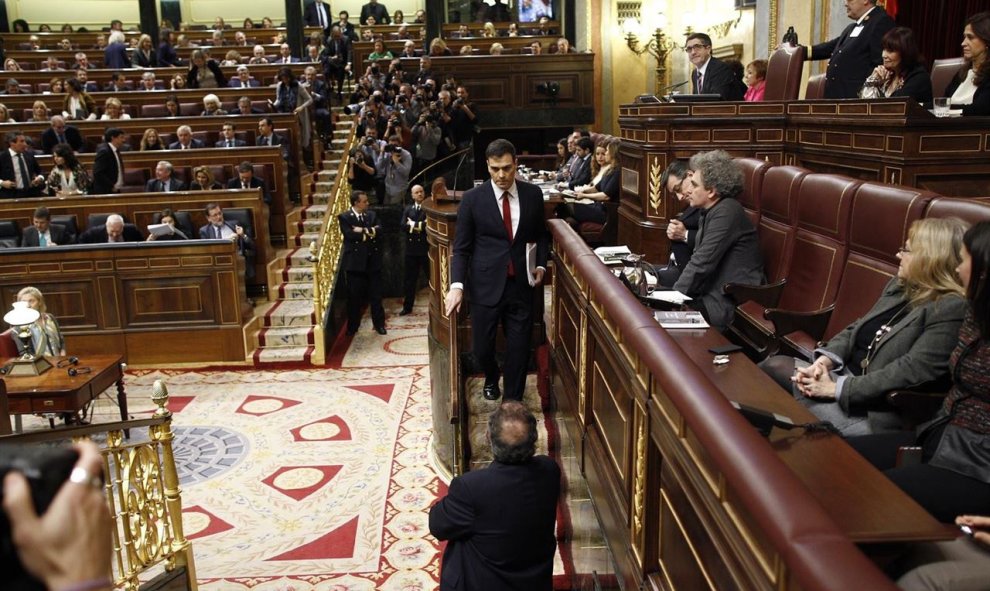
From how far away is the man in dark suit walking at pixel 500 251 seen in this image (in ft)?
13.1

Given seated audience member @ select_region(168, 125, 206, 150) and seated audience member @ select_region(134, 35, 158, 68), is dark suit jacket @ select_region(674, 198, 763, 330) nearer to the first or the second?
seated audience member @ select_region(168, 125, 206, 150)

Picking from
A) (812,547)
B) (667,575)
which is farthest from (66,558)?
(667,575)

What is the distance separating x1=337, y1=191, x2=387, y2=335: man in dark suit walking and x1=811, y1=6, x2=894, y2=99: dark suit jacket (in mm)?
4844

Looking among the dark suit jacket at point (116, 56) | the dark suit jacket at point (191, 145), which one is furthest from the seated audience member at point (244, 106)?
the dark suit jacket at point (116, 56)

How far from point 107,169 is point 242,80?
11.8 feet

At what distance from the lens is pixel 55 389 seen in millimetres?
5371

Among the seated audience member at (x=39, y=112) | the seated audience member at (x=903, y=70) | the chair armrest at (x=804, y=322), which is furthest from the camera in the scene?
the seated audience member at (x=39, y=112)

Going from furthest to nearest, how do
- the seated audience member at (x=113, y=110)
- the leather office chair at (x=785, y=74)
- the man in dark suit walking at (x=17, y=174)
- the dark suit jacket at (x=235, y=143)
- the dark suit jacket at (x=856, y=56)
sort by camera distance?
the seated audience member at (x=113, y=110)
the dark suit jacket at (x=235, y=143)
the man in dark suit walking at (x=17, y=174)
the leather office chair at (x=785, y=74)
the dark suit jacket at (x=856, y=56)

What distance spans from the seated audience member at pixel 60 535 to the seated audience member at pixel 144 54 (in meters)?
14.4

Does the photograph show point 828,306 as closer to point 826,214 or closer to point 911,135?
point 826,214

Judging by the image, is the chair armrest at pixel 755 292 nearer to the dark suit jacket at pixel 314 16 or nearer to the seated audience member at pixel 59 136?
the seated audience member at pixel 59 136

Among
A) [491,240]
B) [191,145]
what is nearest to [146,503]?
[491,240]

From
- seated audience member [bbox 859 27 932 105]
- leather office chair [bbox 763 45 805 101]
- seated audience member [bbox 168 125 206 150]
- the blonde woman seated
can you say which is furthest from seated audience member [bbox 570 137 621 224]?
seated audience member [bbox 168 125 206 150]

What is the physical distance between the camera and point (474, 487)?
263cm
